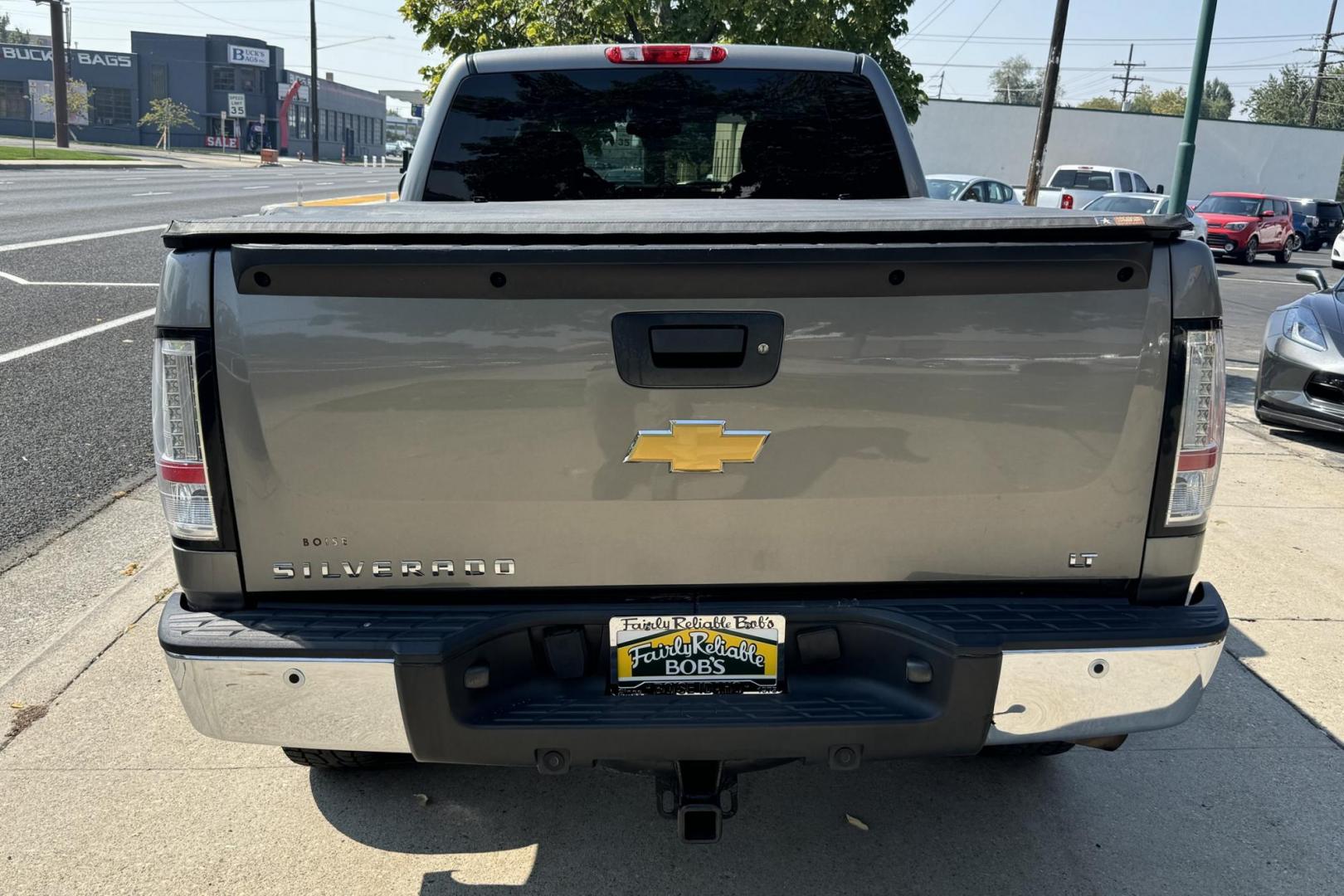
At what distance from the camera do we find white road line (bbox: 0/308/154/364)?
8.71 m

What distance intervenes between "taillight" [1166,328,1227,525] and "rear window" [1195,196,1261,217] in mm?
30256

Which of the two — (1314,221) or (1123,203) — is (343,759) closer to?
(1123,203)

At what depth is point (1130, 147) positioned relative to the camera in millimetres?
42188

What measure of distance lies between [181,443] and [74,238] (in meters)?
15.6

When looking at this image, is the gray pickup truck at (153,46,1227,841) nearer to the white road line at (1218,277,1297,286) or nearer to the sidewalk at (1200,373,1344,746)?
the sidewalk at (1200,373,1344,746)

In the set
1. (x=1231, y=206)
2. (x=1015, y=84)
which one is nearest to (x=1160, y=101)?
(x=1015, y=84)

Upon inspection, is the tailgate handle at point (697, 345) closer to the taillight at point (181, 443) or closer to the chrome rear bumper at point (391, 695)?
the chrome rear bumper at point (391, 695)

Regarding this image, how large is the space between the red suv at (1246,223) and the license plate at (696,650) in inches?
1174

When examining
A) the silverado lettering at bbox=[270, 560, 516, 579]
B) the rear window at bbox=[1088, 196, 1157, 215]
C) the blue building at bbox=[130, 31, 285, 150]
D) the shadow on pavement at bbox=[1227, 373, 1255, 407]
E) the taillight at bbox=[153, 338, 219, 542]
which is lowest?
the shadow on pavement at bbox=[1227, 373, 1255, 407]

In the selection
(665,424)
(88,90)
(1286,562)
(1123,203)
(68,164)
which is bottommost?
(1286,562)

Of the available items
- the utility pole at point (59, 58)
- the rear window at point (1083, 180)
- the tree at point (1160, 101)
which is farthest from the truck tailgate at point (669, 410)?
the tree at point (1160, 101)

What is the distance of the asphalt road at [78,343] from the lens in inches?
241

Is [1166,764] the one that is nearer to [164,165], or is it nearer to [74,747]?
[74,747]

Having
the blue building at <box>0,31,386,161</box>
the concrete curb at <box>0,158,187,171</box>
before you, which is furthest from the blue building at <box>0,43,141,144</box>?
the concrete curb at <box>0,158,187,171</box>
